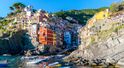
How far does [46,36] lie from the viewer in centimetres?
12494

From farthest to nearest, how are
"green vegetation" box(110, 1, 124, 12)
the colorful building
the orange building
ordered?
the colorful building
the orange building
"green vegetation" box(110, 1, 124, 12)

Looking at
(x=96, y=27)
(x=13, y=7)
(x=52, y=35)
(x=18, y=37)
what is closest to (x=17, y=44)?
(x=18, y=37)

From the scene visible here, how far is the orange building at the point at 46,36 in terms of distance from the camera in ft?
405

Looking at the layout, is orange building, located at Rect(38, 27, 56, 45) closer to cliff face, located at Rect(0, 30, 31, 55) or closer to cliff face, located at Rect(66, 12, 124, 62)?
cliff face, located at Rect(0, 30, 31, 55)

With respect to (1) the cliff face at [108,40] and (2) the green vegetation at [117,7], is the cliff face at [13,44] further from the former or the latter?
(1) the cliff face at [108,40]

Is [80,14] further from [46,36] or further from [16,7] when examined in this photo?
[46,36]

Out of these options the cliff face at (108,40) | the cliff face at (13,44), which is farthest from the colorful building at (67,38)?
the cliff face at (108,40)

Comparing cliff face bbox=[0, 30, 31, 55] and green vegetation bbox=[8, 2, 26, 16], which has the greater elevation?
green vegetation bbox=[8, 2, 26, 16]

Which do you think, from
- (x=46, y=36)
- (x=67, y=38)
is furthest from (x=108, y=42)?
(x=67, y=38)

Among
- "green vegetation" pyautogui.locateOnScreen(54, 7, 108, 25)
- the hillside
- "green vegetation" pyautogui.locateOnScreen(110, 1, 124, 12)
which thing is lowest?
the hillside

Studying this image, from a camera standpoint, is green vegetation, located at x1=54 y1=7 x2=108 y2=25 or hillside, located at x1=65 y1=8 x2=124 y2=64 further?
green vegetation, located at x1=54 y1=7 x2=108 y2=25

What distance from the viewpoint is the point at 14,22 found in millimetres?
142250

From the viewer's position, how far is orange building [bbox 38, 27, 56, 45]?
124 m

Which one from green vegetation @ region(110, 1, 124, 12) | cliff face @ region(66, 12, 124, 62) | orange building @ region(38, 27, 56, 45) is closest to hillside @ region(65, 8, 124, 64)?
cliff face @ region(66, 12, 124, 62)
